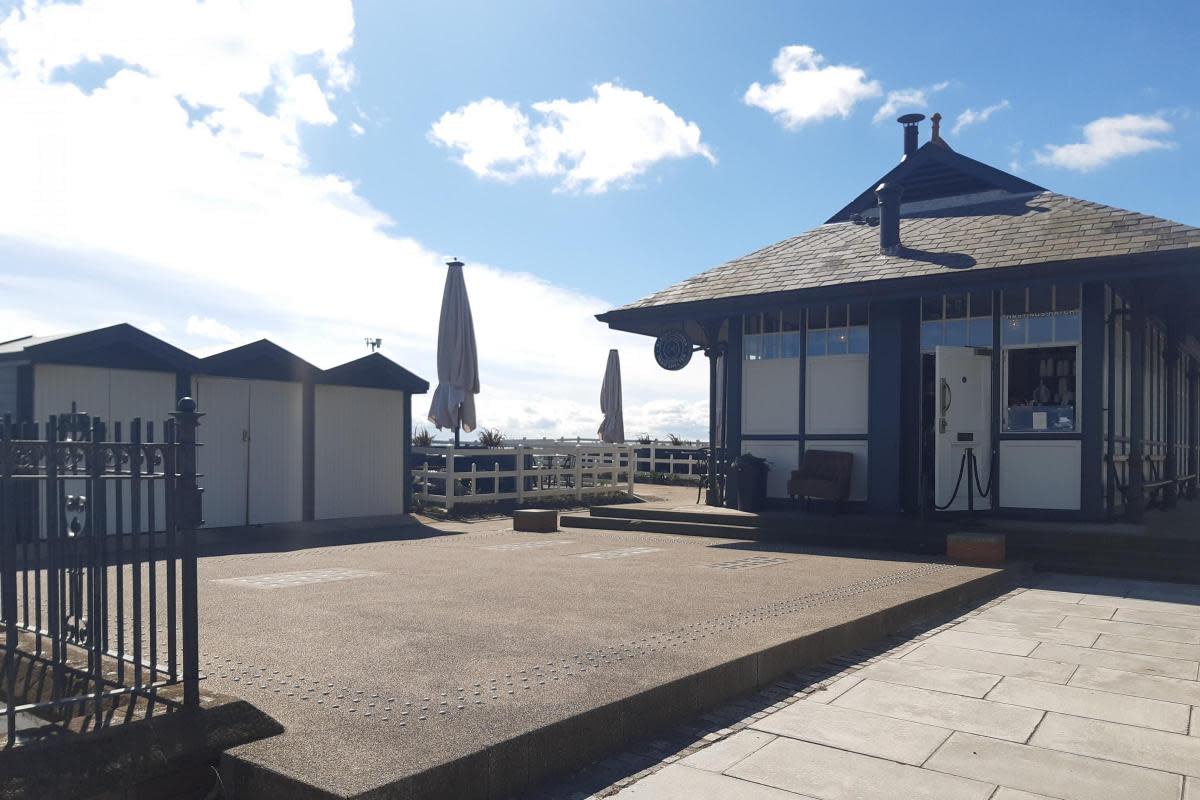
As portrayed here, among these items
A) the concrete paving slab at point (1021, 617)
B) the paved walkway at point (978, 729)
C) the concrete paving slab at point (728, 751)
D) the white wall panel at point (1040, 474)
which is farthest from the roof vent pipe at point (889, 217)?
the concrete paving slab at point (728, 751)

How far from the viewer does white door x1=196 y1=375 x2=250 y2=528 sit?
41.5ft

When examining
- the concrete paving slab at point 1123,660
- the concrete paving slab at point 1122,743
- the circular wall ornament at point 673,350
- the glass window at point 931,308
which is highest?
the glass window at point 931,308

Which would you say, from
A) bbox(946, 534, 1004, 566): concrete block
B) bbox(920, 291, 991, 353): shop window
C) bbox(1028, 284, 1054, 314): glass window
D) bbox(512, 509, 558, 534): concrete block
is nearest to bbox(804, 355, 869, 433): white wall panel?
bbox(920, 291, 991, 353): shop window

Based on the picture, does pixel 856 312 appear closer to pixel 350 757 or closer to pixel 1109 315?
pixel 1109 315

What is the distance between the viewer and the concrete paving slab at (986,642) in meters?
6.14

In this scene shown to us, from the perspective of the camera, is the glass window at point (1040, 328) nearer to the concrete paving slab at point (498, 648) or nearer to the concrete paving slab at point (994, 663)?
the concrete paving slab at point (498, 648)

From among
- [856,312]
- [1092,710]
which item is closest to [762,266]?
[856,312]

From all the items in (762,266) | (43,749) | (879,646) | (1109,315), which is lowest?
(879,646)

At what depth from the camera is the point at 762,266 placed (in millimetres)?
14062

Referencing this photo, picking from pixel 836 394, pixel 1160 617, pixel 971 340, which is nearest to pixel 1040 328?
pixel 971 340

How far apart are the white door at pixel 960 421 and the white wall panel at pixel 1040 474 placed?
0.25 metres

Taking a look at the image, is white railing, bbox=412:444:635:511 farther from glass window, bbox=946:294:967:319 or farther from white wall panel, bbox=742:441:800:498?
glass window, bbox=946:294:967:319

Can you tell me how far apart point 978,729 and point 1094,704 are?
3.14ft

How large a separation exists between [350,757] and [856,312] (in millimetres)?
10590
